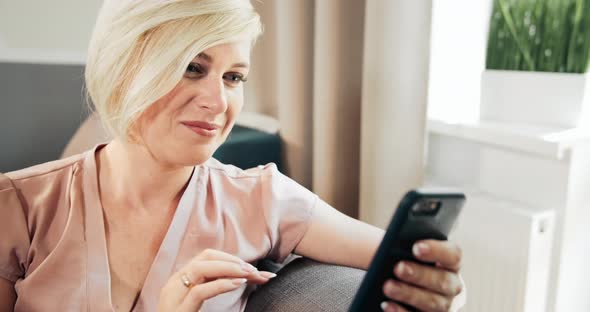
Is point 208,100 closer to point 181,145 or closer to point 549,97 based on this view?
point 181,145

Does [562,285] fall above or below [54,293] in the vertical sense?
below

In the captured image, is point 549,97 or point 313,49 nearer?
point 549,97

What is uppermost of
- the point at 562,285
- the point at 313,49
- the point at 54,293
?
the point at 313,49

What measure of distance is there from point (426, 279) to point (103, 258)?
1.72ft

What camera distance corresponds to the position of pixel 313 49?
1.44 metres

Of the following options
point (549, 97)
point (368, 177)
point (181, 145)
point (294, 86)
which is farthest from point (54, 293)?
point (549, 97)

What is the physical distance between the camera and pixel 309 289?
884 millimetres

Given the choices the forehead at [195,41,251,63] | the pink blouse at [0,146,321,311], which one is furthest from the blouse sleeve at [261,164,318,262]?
the forehead at [195,41,251,63]

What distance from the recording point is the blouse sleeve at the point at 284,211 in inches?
37.0

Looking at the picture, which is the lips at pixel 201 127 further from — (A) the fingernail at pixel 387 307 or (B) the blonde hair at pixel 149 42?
(A) the fingernail at pixel 387 307

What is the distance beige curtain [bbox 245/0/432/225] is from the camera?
1.14m

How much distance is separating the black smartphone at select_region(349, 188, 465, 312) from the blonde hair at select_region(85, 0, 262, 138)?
39cm

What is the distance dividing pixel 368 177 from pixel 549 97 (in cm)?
45

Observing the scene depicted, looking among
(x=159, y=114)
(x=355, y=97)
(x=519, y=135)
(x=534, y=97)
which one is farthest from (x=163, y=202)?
(x=534, y=97)
